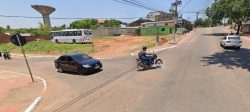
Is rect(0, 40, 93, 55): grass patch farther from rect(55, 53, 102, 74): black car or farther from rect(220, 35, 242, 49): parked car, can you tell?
rect(220, 35, 242, 49): parked car

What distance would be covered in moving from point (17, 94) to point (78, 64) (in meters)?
5.03

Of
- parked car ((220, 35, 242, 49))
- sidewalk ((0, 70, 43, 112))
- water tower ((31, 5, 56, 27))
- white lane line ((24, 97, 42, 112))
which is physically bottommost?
sidewalk ((0, 70, 43, 112))

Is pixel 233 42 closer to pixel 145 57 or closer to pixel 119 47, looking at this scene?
pixel 145 57

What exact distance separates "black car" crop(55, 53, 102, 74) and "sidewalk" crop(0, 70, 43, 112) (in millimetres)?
2667

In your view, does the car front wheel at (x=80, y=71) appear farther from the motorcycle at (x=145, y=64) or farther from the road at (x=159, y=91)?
the motorcycle at (x=145, y=64)

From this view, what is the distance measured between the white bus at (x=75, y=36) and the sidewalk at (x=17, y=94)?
2470 cm

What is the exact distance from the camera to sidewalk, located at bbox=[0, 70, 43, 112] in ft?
34.1

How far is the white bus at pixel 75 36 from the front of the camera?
40750mm

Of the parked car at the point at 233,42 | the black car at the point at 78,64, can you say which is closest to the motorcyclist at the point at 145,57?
the black car at the point at 78,64

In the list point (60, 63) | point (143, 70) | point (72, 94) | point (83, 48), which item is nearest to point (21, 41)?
point (60, 63)

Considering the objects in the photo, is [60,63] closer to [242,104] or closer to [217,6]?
[242,104]

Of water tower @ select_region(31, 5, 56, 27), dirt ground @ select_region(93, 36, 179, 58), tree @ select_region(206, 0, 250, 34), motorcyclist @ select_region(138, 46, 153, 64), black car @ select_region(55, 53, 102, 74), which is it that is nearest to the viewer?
motorcyclist @ select_region(138, 46, 153, 64)

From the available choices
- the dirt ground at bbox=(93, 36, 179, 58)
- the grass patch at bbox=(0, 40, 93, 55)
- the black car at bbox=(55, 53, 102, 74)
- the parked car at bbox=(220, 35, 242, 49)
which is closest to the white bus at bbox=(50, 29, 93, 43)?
the dirt ground at bbox=(93, 36, 179, 58)

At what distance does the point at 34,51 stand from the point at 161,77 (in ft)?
106
